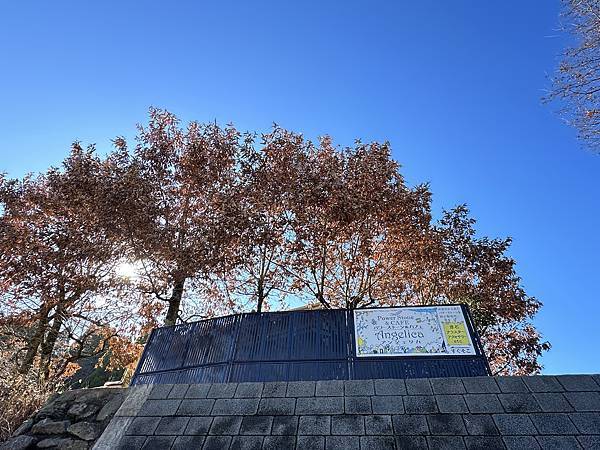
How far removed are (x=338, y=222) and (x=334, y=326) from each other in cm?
434

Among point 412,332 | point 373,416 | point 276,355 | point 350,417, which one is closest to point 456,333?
point 412,332

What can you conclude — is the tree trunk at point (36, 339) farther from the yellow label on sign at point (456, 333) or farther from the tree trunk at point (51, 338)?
the yellow label on sign at point (456, 333)

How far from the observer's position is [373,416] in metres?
4.59

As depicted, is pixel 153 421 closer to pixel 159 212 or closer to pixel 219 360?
pixel 219 360

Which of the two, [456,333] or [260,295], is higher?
[260,295]

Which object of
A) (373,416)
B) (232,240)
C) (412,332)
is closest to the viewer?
(373,416)

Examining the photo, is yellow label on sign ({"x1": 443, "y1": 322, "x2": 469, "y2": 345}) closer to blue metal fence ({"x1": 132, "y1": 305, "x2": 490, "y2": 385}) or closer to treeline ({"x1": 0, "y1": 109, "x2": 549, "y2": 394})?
blue metal fence ({"x1": 132, "y1": 305, "x2": 490, "y2": 385})

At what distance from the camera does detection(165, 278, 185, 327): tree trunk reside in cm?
1098

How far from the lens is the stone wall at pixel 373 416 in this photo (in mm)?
4188

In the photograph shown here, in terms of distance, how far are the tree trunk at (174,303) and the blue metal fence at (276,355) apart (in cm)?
403

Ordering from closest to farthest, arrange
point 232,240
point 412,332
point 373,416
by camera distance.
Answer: point 373,416 < point 412,332 < point 232,240

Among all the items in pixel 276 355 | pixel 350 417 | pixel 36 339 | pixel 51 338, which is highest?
pixel 51 338

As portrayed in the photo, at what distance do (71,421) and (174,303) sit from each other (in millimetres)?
5451

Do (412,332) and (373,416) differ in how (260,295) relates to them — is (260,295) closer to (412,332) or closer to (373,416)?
(412,332)
